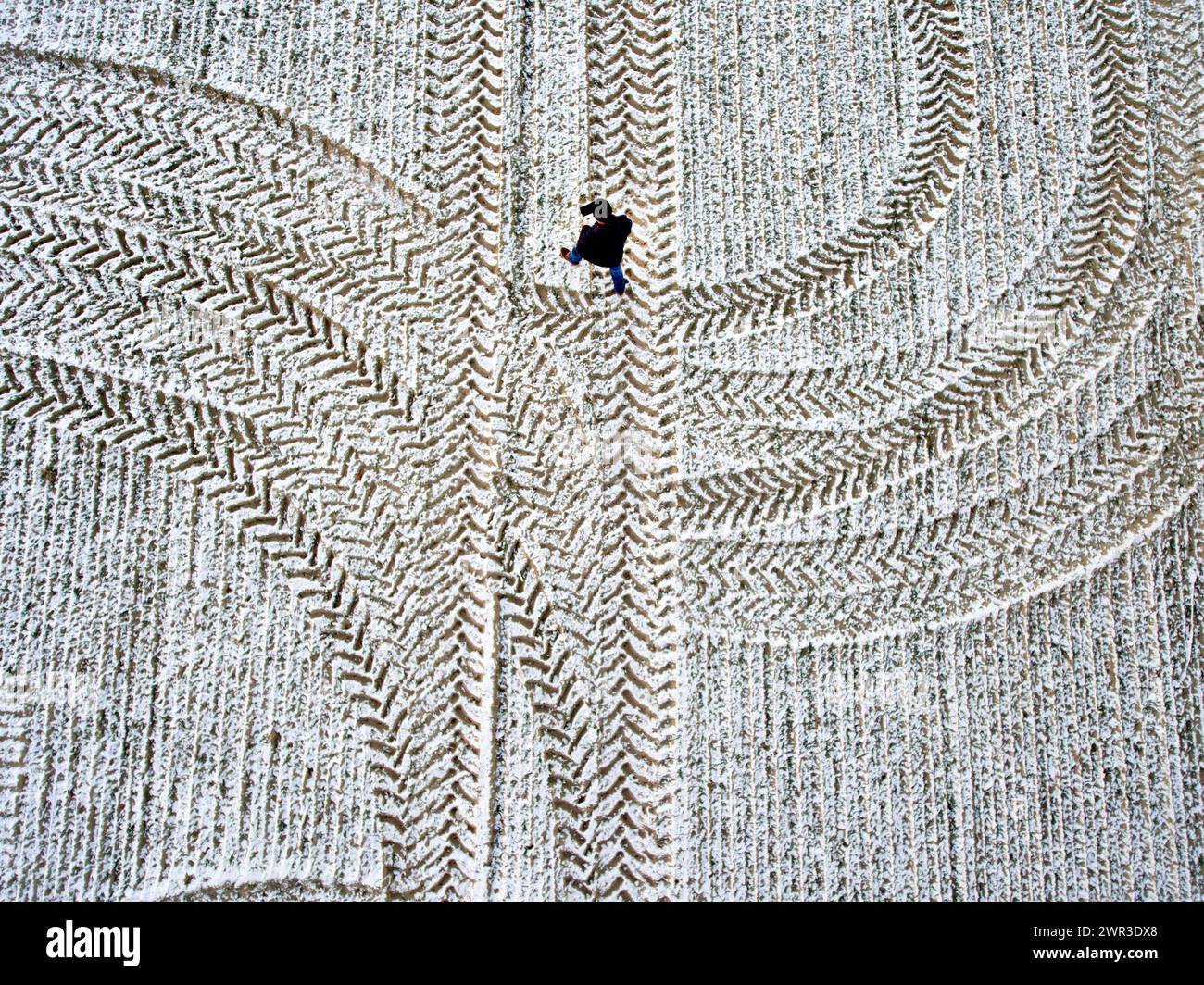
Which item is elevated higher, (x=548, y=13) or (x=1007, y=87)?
(x=548, y=13)

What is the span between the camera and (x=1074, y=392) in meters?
2.08

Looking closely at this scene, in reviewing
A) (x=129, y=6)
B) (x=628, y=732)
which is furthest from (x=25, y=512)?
(x=628, y=732)

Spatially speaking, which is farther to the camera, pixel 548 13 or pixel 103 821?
pixel 548 13

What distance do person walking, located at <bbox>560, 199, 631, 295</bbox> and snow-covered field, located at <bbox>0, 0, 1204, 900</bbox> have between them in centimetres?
11

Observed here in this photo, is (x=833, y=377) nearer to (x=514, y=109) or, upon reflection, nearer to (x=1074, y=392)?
(x=1074, y=392)
